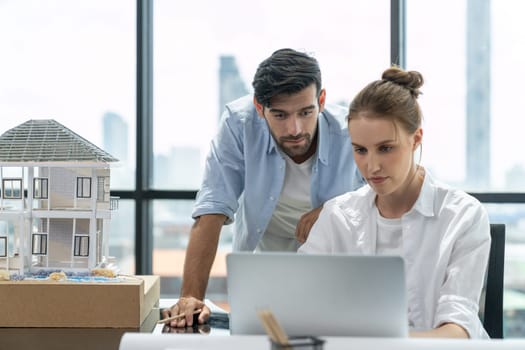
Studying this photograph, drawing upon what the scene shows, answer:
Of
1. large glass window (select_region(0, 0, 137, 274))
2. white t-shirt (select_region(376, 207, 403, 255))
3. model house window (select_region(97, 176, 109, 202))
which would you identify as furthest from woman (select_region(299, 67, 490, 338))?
large glass window (select_region(0, 0, 137, 274))

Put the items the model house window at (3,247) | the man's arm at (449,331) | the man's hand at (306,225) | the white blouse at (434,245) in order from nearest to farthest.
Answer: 1. the man's arm at (449,331)
2. the white blouse at (434,245)
3. the model house window at (3,247)
4. the man's hand at (306,225)

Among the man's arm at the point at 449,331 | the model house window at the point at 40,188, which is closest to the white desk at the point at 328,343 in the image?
the man's arm at the point at 449,331

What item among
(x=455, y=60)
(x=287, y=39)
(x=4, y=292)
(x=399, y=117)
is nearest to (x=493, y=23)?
(x=455, y=60)

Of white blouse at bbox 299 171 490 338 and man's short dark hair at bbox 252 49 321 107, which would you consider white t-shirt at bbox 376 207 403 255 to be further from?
man's short dark hair at bbox 252 49 321 107

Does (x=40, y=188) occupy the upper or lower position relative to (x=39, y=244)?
upper

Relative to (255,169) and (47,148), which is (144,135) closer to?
(255,169)

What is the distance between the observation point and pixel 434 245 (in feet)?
5.83

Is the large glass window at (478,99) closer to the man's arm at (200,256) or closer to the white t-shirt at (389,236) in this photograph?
the man's arm at (200,256)

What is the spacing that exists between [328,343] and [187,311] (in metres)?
0.69

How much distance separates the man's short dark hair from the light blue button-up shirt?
21 centimetres

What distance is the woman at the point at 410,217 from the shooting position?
1713 mm

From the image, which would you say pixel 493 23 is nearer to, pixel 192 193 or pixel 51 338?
pixel 192 193

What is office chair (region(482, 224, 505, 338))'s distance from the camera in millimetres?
1922

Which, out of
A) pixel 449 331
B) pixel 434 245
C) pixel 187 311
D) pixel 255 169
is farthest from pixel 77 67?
pixel 449 331
